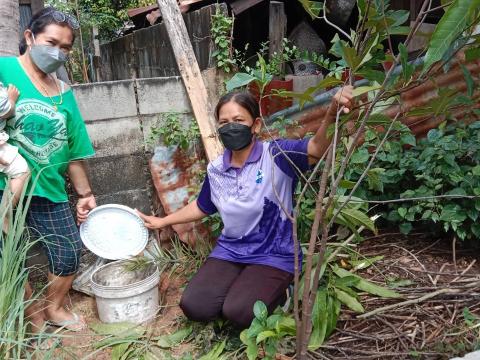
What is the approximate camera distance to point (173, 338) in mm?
2545

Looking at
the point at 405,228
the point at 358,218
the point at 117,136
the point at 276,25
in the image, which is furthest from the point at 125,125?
the point at 405,228

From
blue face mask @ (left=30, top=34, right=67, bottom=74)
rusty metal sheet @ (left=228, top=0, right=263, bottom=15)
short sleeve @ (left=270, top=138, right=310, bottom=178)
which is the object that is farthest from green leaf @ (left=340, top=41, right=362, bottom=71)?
rusty metal sheet @ (left=228, top=0, right=263, bottom=15)

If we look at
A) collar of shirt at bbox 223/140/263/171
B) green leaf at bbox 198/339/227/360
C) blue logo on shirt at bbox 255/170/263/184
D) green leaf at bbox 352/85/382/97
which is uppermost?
green leaf at bbox 352/85/382/97

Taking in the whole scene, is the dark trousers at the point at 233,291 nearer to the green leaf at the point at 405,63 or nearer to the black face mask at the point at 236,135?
the black face mask at the point at 236,135

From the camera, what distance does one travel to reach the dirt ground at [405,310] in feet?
7.06

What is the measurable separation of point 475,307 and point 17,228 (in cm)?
251

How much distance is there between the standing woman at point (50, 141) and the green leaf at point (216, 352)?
2.96 feet

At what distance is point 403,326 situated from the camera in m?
2.32

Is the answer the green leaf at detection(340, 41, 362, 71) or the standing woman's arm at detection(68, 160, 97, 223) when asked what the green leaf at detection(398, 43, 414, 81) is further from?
the standing woman's arm at detection(68, 160, 97, 223)

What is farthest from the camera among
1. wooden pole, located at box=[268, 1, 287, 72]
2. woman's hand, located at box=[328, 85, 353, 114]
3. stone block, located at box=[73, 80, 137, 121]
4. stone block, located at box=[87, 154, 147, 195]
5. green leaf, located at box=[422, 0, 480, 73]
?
wooden pole, located at box=[268, 1, 287, 72]

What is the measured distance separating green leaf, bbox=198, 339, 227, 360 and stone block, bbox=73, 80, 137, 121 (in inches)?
75.1

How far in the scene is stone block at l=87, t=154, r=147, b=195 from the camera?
329 centimetres

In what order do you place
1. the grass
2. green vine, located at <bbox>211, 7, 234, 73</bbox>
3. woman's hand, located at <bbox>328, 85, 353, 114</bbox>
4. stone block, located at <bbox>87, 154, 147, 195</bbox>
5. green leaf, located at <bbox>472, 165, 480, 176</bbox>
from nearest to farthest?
woman's hand, located at <bbox>328, 85, 353, 114</bbox>, the grass, green leaf, located at <bbox>472, 165, 480, 176</bbox>, stone block, located at <bbox>87, 154, 147, 195</bbox>, green vine, located at <bbox>211, 7, 234, 73</bbox>

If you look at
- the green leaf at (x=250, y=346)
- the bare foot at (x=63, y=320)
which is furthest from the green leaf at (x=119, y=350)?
the green leaf at (x=250, y=346)
